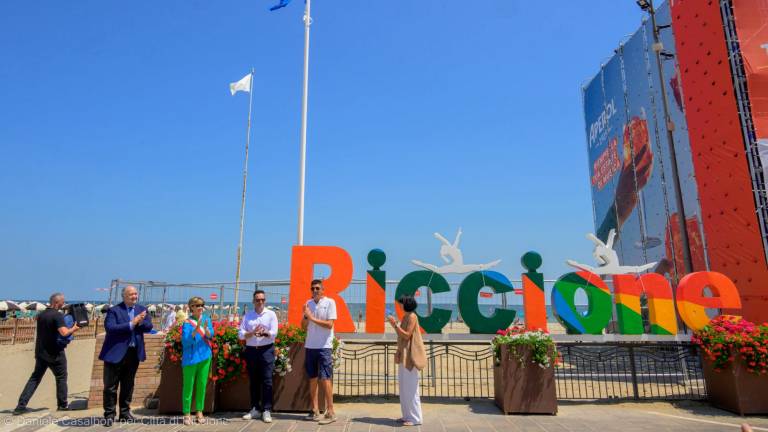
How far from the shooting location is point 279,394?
7188 millimetres

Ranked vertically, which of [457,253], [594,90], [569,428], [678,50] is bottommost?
[569,428]

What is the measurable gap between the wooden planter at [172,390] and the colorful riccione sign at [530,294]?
219 cm

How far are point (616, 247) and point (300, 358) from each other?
24286 millimetres

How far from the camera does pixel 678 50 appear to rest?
16625 mm

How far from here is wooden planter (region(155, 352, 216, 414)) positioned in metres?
6.85

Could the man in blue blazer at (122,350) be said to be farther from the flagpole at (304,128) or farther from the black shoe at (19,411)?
the flagpole at (304,128)

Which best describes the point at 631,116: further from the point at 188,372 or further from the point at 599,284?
the point at 188,372

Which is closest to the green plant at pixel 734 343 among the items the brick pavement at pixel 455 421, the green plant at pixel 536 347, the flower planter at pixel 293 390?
the brick pavement at pixel 455 421

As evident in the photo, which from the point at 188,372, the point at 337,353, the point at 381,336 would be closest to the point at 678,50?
the point at 381,336

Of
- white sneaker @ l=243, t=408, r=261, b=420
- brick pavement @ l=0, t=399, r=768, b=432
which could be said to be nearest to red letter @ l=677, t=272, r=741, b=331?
brick pavement @ l=0, t=399, r=768, b=432

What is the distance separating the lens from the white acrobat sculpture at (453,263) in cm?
938

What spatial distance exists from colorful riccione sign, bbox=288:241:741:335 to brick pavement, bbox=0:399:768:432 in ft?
5.37

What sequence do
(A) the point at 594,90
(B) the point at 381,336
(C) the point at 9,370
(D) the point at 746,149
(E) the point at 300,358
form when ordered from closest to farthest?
(E) the point at 300,358
(B) the point at 381,336
(C) the point at 9,370
(D) the point at 746,149
(A) the point at 594,90

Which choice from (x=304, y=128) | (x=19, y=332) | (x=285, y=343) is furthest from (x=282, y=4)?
(x=19, y=332)
